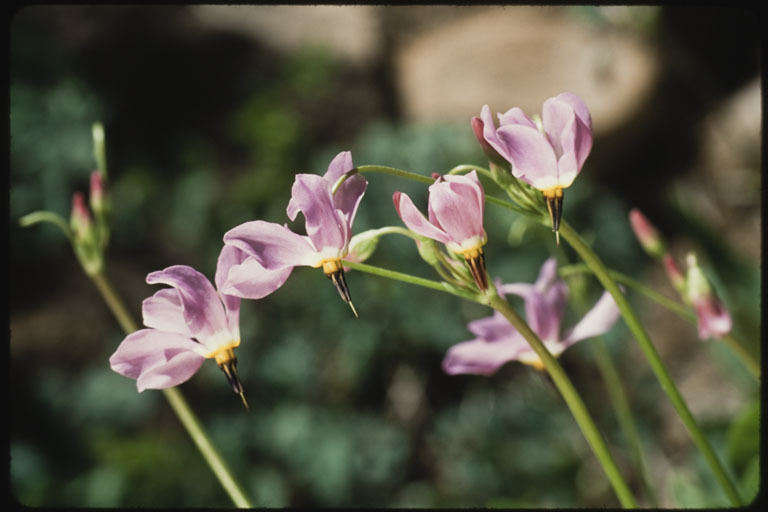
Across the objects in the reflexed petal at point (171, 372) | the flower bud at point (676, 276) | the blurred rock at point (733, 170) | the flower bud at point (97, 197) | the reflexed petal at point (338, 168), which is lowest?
the blurred rock at point (733, 170)

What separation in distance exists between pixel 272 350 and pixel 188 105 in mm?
766

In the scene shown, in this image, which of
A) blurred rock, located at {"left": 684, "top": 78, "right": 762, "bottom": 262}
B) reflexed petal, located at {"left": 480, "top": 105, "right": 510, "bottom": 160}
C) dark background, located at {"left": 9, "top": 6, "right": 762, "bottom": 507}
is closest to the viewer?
reflexed petal, located at {"left": 480, "top": 105, "right": 510, "bottom": 160}

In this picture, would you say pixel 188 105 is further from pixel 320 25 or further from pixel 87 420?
pixel 87 420

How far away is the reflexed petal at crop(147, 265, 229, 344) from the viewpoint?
29 cm

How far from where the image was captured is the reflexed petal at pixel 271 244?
0.91 feet

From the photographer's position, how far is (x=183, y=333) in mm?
307

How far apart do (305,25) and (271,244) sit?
2265 mm

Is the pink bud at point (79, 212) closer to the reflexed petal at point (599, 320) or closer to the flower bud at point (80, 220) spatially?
the flower bud at point (80, 220)

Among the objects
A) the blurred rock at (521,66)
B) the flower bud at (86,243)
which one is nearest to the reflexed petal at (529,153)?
the flower bud at (86,243)

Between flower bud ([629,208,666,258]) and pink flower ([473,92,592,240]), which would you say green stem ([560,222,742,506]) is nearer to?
pink flower ([473,92,592,240])

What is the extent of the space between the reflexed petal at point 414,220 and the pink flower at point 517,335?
90 mm

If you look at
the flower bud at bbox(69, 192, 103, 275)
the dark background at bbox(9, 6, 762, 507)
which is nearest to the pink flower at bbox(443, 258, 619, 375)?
the flower bud at bbox(69, 192, 103, 275)

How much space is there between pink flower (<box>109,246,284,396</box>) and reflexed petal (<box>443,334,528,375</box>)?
125 mm

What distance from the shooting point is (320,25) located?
2.44 m
